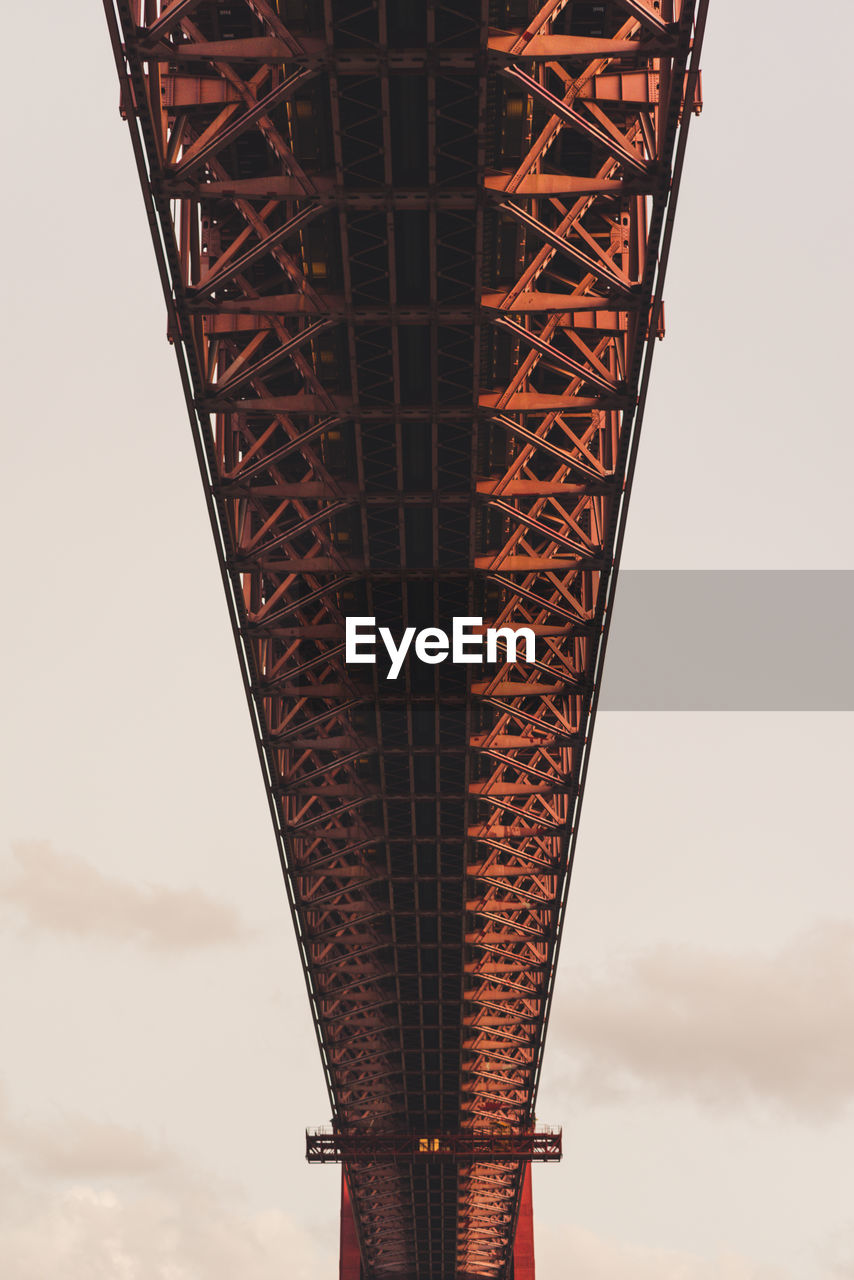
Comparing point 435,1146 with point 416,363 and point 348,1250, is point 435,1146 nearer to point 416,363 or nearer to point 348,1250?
point 348,1250

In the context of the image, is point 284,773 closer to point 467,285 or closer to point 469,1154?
point 467,285

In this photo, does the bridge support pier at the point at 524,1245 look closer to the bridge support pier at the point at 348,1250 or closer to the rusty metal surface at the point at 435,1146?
the bridge support pier at the point at 348,1250

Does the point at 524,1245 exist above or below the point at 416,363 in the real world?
below

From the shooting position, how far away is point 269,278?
3078 cm

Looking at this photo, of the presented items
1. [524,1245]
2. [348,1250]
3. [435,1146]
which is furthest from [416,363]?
[348,1250]

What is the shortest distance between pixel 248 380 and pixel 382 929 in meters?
32.1

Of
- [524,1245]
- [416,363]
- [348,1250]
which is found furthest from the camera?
[348,1250]

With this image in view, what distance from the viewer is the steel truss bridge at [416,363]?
24.4 meters

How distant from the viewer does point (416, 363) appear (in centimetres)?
3017

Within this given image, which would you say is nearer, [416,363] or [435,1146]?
[416,363]

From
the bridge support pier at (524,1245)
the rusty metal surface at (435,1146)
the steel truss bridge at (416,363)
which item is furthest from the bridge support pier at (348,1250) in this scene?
the steel truss bridge at (416,363)

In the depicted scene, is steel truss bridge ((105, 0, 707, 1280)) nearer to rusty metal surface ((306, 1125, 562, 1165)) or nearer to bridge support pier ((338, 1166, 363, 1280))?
rusty metal surface ((306, 1125, 562, 1165))

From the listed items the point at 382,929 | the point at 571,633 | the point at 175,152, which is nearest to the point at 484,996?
the point at 382,929

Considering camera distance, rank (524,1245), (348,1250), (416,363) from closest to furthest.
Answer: (416,363)
(524,1245)
(348,1250)
